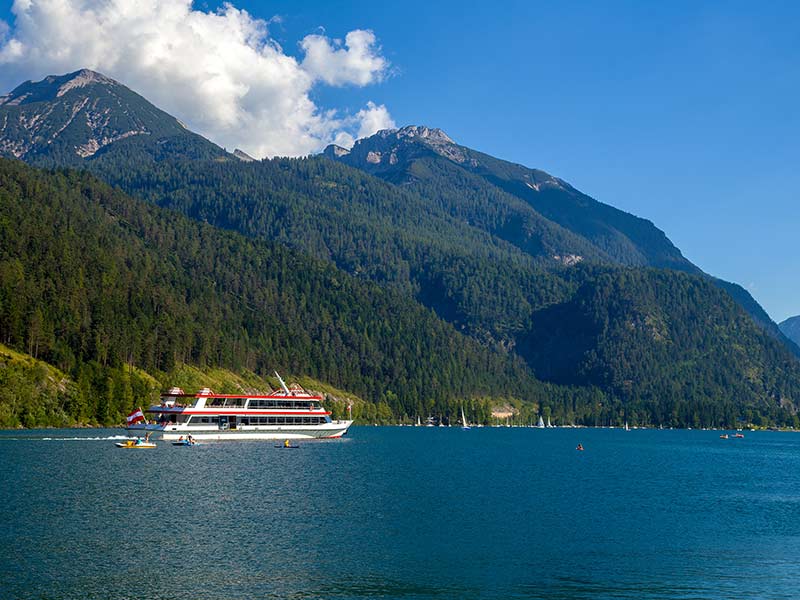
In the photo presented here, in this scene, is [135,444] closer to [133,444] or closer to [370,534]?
[133,444]

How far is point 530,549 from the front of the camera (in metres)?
82.3

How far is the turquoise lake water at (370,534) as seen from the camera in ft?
219

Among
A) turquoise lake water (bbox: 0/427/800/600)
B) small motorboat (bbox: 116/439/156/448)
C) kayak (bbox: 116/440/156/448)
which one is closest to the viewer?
turquoise lake water (bbox: 0/427/800/600)

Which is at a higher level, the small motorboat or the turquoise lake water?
the small motorboat

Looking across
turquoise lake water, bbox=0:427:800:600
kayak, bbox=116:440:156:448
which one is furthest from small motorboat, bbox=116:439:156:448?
turquoise lake water, bbox=0:427:800:600

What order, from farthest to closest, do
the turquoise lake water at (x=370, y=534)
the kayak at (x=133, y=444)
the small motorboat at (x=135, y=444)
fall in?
the small motorboat at (x=135, y=444) < the kayak at (x=133, y=444) < the turquoise lake water at (x=370, y=534)

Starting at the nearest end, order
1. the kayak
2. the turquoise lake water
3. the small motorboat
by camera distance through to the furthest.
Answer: the turquoise lake water → the kayak → the small motorboat

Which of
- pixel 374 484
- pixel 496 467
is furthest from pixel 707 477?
pixel 374 484

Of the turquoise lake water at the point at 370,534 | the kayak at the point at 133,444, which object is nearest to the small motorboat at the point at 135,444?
the kayak at the point at 133,444

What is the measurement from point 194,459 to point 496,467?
6053 cm

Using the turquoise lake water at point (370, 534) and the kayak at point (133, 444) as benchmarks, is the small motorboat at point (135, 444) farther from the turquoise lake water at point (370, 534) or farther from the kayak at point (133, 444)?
the turquoise lake water at point (370, 534)

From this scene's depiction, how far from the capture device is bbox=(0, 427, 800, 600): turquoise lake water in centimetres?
6681

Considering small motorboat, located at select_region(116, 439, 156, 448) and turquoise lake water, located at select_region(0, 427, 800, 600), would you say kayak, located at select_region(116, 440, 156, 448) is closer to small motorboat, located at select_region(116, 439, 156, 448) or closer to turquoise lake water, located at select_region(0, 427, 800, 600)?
small motorboat, located at select_region(116, 439, 156, 448)

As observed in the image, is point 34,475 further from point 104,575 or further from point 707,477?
point 707,477
